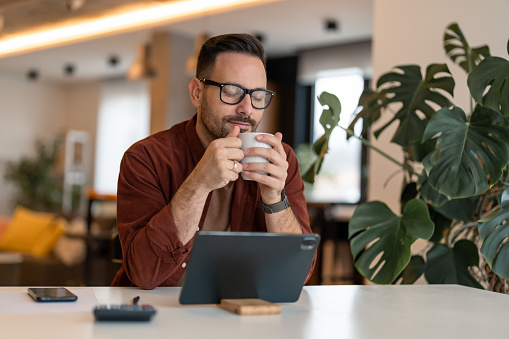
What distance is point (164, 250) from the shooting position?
146 centimetres

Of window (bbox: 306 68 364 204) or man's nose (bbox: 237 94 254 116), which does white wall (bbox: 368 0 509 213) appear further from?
window (bbox: 306 68 364 204)

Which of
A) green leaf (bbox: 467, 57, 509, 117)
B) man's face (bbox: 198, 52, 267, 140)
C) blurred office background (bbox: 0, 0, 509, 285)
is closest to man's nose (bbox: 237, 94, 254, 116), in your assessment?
man's face (bbox: 198, 52, 267, 140)

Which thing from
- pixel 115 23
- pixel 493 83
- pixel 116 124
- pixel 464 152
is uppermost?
pixel 115 23

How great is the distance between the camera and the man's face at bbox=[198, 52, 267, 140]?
1.68 m

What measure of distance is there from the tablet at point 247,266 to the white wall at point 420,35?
5.65 ft

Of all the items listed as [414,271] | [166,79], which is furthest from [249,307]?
[166,79]

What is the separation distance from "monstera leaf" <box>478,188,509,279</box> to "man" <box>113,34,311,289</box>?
0.60m

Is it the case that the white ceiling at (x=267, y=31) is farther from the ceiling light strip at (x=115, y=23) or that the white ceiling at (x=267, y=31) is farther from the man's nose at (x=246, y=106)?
the man's nose at (x=246, y=106)

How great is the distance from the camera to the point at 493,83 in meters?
1.96

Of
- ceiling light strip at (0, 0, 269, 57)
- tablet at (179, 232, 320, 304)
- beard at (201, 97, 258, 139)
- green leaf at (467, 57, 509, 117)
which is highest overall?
ceiling light strip at (0, 0, 269, 57)

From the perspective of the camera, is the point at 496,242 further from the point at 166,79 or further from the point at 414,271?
the point at 166,79

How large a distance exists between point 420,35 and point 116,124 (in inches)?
333

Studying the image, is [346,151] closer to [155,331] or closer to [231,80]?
[231,80]

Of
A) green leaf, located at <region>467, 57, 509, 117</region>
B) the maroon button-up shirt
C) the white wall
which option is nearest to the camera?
the maroon button-up shirt
